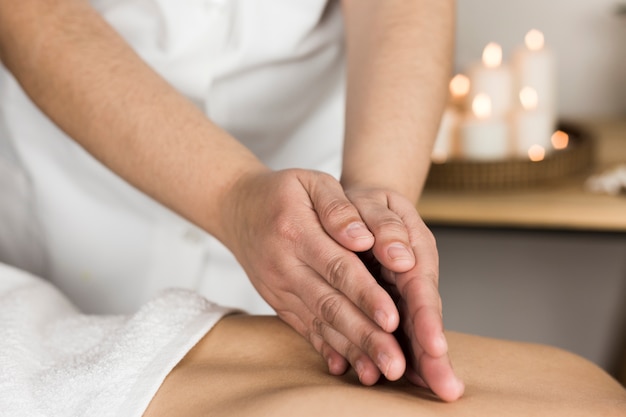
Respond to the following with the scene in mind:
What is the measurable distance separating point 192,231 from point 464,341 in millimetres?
578

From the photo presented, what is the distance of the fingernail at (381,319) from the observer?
0.74 metres

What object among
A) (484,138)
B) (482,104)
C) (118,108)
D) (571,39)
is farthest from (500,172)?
(118,108)

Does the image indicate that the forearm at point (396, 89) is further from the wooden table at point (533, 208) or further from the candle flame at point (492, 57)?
the candle flame at point (492, 57)

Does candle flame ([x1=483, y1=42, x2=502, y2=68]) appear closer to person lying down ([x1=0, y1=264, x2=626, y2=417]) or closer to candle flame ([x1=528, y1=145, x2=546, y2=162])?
candle flame ([x1=528, y1=145, x2=546, y2=162])

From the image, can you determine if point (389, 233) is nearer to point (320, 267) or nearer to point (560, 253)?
point (320, 267)

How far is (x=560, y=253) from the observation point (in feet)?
7.95

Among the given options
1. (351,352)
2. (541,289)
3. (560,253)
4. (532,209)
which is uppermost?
(351,352)

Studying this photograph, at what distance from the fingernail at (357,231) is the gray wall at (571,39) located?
1.66 m

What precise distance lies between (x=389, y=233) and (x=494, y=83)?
1269mm

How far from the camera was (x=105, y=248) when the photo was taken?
4.49 ft

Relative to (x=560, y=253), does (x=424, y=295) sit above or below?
above

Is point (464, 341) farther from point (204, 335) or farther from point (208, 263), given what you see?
point (208, 263)

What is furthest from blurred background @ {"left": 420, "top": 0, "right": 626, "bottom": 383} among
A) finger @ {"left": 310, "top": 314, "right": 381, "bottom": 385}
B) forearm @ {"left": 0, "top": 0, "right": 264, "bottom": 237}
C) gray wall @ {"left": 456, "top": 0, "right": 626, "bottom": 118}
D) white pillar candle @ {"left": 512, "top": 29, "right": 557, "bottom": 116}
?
finger @ {"left": 310, "top": 314, "right": 381, "bottom": 385}

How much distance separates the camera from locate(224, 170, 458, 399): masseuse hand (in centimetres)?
74
